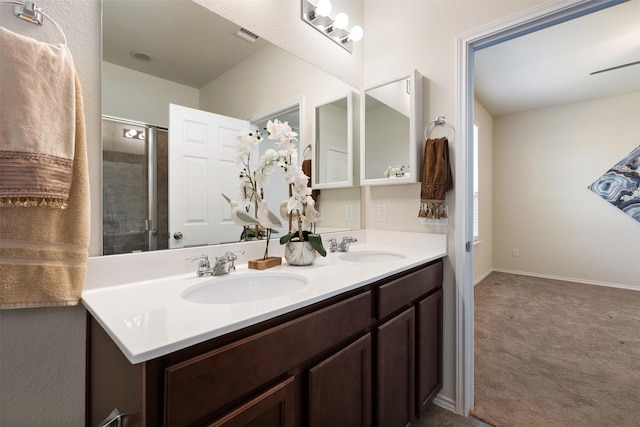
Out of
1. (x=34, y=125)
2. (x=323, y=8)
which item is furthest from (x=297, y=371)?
(x=323, y=8)

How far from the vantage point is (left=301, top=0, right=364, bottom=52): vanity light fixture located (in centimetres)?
167

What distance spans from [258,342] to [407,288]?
2.66 feet

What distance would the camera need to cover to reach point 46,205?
2.45 ft

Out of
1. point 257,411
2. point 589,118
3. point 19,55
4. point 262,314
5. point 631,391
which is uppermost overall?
point 589,118

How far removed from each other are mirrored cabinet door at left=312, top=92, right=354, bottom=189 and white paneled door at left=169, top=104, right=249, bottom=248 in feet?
2.00

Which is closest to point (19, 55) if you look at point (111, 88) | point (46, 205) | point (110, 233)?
point (111, 88)

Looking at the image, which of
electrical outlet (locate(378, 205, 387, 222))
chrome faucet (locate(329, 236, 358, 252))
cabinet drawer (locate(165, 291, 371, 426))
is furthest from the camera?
electrical outlet (locate(378, 205, 387, 222))

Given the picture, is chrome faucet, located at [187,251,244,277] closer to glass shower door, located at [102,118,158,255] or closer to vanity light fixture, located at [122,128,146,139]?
glass shower door, located at [102,118,158,255]

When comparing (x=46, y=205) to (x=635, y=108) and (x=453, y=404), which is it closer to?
(x=453, y=404)

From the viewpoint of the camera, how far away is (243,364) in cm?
67

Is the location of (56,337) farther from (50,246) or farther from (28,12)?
(28,12)

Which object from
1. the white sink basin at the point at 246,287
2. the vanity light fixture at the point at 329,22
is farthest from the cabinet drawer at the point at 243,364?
the vanity light fixture at the point at 329,22

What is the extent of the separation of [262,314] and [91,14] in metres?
1.11

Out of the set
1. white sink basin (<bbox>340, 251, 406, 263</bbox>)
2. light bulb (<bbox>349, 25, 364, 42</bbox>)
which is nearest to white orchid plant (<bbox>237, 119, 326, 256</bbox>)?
white sink basin (<bbox>340, 251, 406, 263</bbox>)
